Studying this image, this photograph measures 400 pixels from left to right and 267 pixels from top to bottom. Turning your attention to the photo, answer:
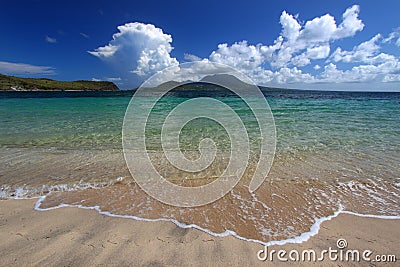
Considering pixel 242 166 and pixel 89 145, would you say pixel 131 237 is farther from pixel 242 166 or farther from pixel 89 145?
pixel 89 145

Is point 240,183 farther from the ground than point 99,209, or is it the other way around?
point 240,183

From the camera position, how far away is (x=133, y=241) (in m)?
3.01

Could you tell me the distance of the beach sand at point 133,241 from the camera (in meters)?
2.66

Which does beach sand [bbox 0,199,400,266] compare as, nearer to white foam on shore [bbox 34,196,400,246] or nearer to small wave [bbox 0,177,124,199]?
white foam on shore [bbox 34,196,400,246]

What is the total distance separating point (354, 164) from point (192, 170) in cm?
513

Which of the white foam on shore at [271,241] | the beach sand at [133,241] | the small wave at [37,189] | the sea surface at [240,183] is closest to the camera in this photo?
the beach sand at [133,241]

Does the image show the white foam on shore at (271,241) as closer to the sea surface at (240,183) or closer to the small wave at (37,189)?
the sea surface at (240,183)

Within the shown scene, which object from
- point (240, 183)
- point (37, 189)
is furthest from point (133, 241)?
point (37, 189)

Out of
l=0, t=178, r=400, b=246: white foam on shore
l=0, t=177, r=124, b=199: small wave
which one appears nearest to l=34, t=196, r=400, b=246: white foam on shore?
l=0, t=178, r=400, b=246: white foam on shore

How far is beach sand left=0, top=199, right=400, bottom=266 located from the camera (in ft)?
8.72

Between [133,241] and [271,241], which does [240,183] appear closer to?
[271,241]

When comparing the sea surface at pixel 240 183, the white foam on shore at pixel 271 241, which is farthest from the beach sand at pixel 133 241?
the sea surface at pixel 240 183

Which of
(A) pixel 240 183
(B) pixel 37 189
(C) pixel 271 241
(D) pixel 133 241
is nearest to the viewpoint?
(D) pixel 133 241

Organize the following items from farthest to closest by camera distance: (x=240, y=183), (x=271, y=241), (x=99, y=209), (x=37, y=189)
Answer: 1. (x=240, y=183)
2. (x=37, y=189)
3. (x=99, y=209)
4. (x=271, y=241)
